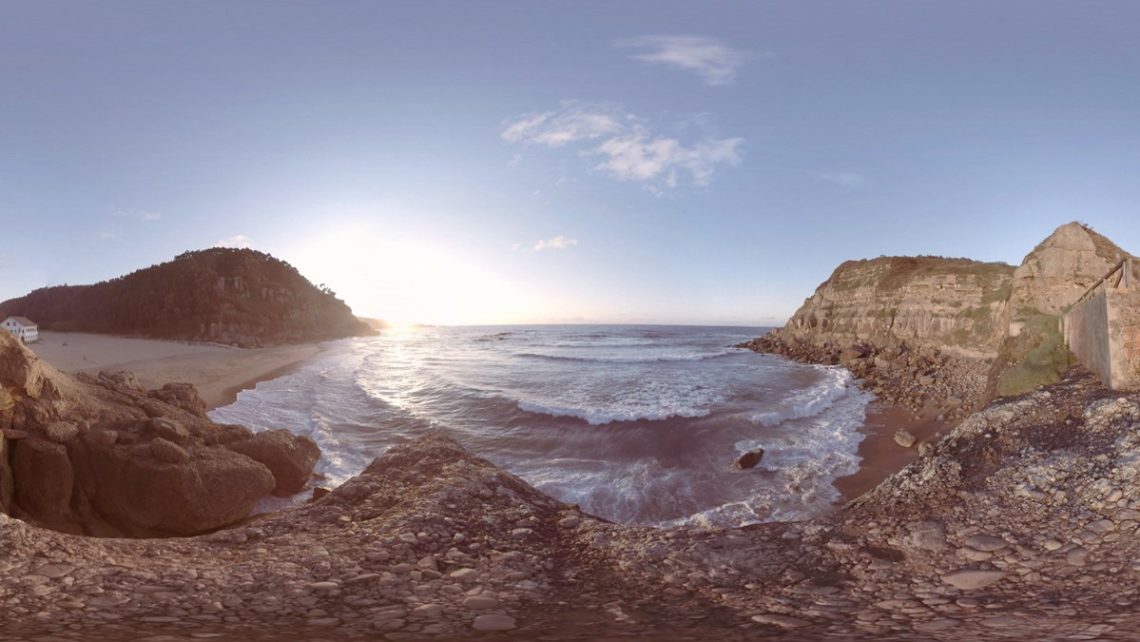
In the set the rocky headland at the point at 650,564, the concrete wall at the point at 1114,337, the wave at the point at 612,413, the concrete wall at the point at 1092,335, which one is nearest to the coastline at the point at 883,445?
the concrete wall at the point at 1092,335

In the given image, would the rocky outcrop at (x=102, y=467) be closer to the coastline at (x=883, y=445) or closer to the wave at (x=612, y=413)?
the wave at (x=612, y=413)

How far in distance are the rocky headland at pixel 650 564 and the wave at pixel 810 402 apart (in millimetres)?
12757

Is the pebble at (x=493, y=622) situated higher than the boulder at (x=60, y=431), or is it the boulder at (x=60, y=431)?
the boulder at (x=60, y=431)

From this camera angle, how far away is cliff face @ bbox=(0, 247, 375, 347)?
66875 millimetres

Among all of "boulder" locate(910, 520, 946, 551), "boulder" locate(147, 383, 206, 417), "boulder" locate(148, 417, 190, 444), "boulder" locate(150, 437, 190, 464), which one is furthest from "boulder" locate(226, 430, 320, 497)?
"boulder" locate(910, 520, 946, 551)

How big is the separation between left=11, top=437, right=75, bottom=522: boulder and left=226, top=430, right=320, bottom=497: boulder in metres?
3.05

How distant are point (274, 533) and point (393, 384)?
25.7m

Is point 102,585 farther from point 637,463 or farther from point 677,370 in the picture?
point 677,370

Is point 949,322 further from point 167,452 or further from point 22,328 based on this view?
point 22,328

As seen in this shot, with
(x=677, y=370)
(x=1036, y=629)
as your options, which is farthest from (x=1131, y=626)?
(x=677, y=370)

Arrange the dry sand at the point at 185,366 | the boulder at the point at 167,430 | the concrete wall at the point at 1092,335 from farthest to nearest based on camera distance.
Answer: the dry sand at the point at 185,366 < the boulder at the point at 167,430 < the concrete wall at the point at 1092,335

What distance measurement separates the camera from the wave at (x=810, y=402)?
19.5 metres

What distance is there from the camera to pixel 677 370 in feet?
121

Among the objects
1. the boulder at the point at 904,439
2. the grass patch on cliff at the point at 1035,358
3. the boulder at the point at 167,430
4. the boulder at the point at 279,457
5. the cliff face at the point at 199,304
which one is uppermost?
the cliff face at the point at 199,304
